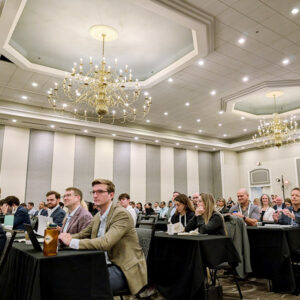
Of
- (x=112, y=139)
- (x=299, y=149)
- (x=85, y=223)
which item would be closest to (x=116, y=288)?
(x=85, y=223)

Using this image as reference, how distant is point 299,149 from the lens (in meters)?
13.8

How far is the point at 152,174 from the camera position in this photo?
14.3 metres

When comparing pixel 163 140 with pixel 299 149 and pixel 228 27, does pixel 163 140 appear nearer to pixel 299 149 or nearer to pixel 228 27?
pixel 299 149

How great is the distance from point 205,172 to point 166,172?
2.67 metres

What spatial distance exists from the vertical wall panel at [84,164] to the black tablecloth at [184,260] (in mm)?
9261

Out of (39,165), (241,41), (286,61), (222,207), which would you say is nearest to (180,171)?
(222,207)

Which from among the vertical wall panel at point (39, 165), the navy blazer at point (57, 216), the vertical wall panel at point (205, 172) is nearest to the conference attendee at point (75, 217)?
the navy blazer at point (57, 216)

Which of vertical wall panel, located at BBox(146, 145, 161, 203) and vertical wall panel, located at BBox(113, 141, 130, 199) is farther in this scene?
vertical wall panel, located at BBox(146, 145, 161, 203)

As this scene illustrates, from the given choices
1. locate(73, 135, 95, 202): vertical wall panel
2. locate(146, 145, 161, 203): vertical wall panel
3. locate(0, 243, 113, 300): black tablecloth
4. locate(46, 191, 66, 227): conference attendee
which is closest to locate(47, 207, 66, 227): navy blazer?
locate(46, 191, 66, 227): conference attendee

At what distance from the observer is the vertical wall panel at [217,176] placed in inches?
623

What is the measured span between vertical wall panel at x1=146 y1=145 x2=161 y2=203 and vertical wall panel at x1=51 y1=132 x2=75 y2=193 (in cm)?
371

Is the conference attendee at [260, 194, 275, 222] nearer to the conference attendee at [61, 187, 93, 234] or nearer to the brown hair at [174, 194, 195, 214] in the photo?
the brown hair at [174, 194, 195, 214]

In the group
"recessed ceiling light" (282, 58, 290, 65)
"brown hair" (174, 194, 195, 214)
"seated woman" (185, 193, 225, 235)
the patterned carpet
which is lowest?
Answer: the patterned carpet

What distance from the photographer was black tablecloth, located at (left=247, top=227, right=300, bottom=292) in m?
3.94
